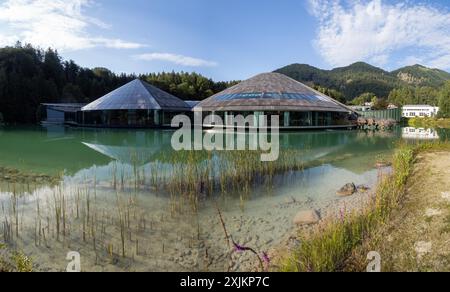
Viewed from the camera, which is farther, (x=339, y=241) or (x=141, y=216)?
(x=141, y=216)

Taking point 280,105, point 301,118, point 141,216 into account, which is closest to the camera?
point 141,216

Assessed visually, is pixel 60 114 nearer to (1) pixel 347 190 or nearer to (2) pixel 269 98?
(2) pixel 269 98

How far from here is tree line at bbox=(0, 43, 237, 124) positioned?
4403cm

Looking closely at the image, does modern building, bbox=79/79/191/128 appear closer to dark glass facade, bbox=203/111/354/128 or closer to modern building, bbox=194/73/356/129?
modern building, bbox=194/73/356/129

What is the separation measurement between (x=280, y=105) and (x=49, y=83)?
37.7 meters

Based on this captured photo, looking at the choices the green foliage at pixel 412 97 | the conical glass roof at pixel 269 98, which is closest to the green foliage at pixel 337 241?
the conical glass roof at pixel 269 98

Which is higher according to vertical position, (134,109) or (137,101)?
(137,101)

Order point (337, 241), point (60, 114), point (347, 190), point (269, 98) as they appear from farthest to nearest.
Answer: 1. point (60, 114)
2. point (269, 98)
3. point (347, 190)
4. point (337, 241)

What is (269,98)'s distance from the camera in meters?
29.3

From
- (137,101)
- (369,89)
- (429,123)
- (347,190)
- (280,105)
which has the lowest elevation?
(347,190)

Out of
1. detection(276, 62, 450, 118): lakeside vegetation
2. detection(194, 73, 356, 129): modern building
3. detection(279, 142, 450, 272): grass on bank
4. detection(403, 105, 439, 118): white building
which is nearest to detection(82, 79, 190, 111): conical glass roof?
detection(194, 73, 356, 129): modern building

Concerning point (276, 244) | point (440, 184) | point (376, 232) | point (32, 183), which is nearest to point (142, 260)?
point (276, 244)

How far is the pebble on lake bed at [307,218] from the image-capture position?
5.84 metres

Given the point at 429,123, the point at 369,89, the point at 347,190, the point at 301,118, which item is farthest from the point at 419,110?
the point at 347,190
